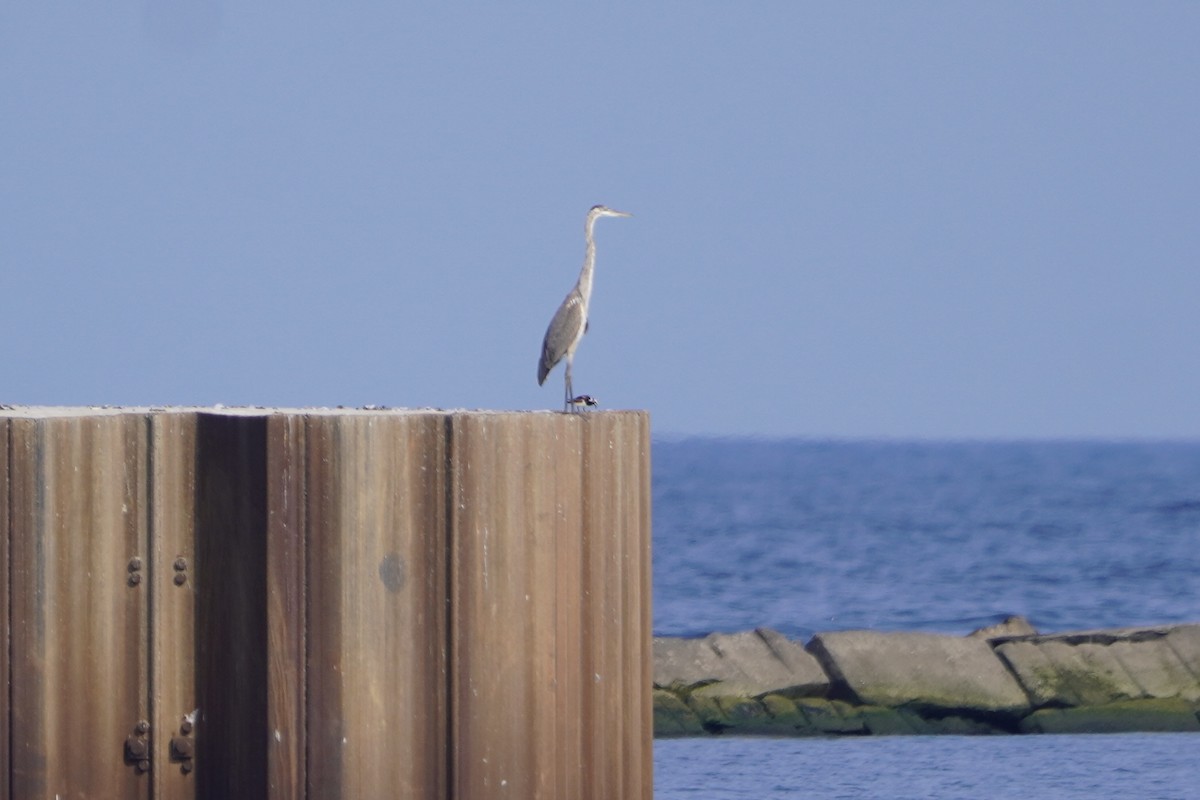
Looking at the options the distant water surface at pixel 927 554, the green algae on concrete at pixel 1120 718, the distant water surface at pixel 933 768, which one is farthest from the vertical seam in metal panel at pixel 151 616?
the distant water surface at pixel 927 554

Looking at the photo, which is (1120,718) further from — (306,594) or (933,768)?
(306,594)

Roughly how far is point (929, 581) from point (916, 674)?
75.9 feet

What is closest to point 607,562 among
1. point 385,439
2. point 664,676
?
point 385,439

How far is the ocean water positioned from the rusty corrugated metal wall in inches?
416

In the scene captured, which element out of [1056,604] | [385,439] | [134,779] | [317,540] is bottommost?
[1056,604]

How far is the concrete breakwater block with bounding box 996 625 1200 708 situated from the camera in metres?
18.7

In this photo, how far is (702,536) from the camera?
5994 cm

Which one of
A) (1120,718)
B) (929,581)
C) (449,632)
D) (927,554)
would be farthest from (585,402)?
(927,554)

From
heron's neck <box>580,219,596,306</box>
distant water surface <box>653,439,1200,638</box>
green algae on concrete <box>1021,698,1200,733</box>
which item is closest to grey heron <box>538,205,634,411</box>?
heron's neck <box>580,219,596,306</box>

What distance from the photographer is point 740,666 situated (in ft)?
61.7

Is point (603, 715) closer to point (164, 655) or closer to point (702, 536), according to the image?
point (164, 655)

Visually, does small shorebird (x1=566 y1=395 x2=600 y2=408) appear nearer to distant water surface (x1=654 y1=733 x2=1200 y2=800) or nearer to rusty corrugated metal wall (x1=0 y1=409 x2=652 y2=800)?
rusty corrugated metal wall (x1=0 y1=409 x2=652 y2=800)

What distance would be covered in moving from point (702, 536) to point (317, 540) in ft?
183

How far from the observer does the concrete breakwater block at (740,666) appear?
1848 cm
